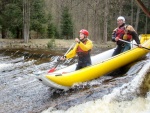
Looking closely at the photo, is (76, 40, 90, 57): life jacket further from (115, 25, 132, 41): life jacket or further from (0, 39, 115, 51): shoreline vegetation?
(0, 39, 115, 51): shoreline vegetation

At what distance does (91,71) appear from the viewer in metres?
8.53

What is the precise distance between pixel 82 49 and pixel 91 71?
2.50 ft

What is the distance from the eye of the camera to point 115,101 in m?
6.72

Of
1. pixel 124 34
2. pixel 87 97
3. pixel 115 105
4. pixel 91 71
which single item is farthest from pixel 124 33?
pixel 115 105

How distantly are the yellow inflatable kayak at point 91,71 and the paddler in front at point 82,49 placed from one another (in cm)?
33

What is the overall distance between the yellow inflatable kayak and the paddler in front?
0.33m

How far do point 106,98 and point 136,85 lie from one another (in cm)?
91

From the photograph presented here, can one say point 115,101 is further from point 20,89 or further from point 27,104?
point 20,89

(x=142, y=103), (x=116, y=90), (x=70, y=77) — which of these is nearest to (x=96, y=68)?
(x=70, y=77)

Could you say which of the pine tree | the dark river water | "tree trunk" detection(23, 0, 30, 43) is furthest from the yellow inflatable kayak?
the pine tree

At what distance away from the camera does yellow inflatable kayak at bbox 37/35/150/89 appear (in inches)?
302

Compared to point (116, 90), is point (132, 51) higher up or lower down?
higher up

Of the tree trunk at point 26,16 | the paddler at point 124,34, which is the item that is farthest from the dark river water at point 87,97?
the tree trunk at point 26,16

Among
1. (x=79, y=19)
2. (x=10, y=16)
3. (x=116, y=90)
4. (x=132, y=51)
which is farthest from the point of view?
(x=79, y=19)
